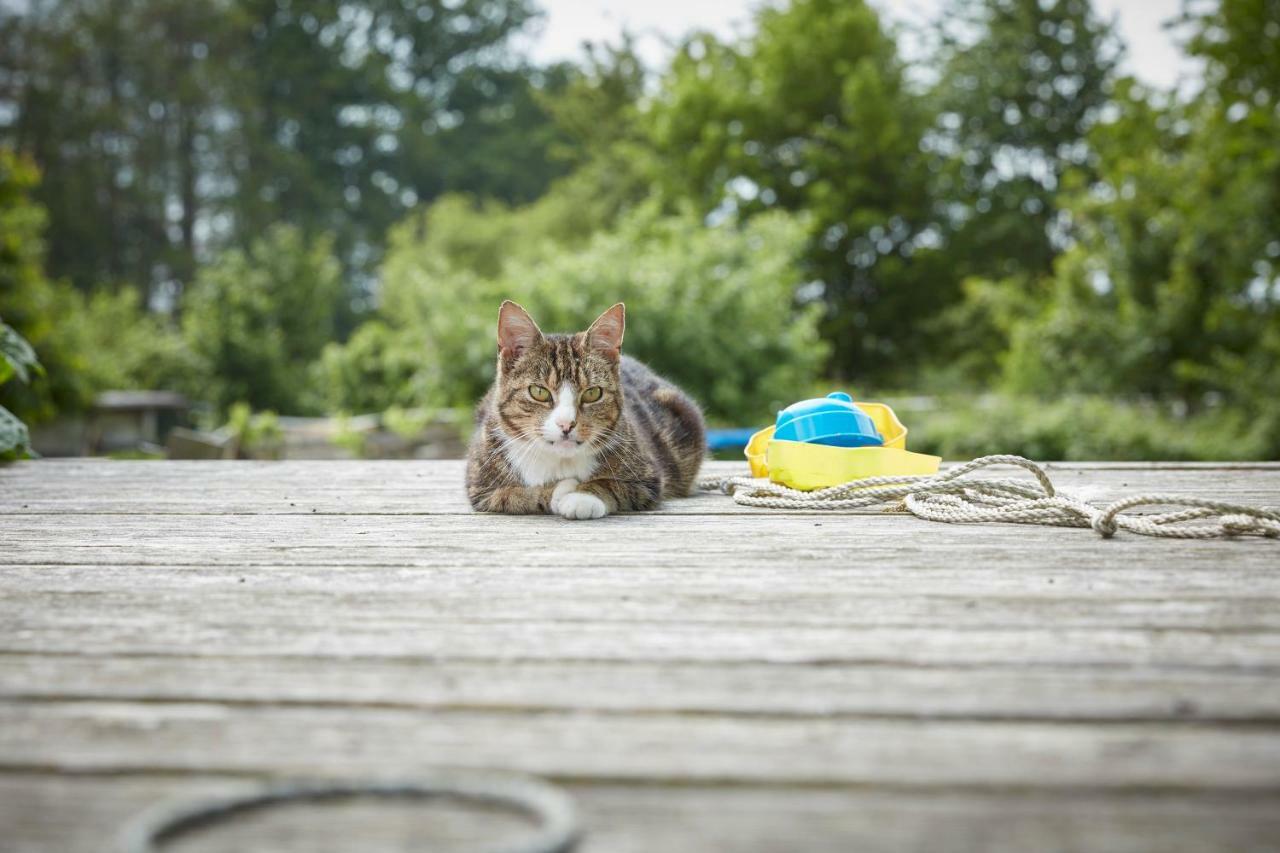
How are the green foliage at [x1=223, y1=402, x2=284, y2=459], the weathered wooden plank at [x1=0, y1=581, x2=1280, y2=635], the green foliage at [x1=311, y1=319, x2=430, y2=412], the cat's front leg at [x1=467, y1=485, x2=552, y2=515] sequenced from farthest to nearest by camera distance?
the green foliage at [x1=311, y1=319, x2=430, y2=412] < the green foliage at [x1=223, y1=402, x2=284, y2=459] < the cat's front leg at [x1=467, y1=485, x2=552, y2=515] < the weathered wooden plank at [x1=0, y1=581, x2=1280, y2=635]

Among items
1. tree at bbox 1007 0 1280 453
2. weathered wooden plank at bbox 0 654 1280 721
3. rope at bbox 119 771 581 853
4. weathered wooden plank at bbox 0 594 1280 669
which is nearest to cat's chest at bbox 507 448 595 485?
weathered wooden plank at bbox 0 594 1280 669

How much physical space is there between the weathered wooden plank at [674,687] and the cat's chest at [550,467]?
1.56 metres

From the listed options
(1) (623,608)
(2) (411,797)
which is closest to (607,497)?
(1) (623,608)

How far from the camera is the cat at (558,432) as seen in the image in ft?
9.21

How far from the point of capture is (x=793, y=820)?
907 mm

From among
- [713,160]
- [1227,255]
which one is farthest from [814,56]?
[1227,255]

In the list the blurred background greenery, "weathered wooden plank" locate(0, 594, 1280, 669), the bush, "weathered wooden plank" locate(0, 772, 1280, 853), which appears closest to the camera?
"weathered wooden plank" locate(0, 772, 1280, 853)

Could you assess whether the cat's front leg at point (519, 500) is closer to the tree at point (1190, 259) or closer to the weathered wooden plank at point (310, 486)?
the weathered wooden plank at point (310, 486)

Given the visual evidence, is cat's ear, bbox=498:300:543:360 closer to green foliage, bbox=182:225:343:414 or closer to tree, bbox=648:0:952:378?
green foliage, bbox=182:225:343:414

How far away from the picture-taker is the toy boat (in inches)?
120

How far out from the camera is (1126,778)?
0.97 m

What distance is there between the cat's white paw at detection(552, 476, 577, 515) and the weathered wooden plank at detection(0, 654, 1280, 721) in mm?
1385

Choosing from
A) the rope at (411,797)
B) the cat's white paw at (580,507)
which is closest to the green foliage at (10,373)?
the cat's white paw at (580,507)

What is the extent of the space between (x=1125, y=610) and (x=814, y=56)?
761 inches
